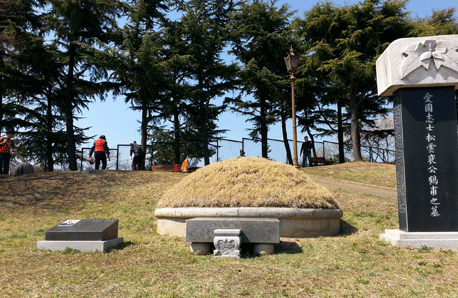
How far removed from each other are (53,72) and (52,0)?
4.19 metres

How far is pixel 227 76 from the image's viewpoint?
2475 centimetres

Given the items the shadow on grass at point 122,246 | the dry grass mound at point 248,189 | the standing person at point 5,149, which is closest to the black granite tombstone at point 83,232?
the shadow on grass at point 122,246

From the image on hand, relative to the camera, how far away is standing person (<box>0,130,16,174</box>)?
15.6m

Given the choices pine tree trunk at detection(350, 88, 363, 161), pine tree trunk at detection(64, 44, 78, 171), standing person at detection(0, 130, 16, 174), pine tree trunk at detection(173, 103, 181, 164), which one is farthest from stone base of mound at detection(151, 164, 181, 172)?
pine tree trunk at detection(350, 88, 363, 161)

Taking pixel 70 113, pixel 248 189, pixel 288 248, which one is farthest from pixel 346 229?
pixel 70 113

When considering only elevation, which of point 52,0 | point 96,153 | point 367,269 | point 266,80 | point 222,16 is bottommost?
point 367,269

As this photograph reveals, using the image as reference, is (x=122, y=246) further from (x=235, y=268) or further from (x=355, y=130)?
(x=355, y=130)

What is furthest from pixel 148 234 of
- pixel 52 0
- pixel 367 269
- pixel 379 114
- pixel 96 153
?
pixel 379 114

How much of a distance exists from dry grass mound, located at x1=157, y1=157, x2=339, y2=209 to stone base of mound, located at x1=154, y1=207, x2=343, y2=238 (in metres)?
0.16

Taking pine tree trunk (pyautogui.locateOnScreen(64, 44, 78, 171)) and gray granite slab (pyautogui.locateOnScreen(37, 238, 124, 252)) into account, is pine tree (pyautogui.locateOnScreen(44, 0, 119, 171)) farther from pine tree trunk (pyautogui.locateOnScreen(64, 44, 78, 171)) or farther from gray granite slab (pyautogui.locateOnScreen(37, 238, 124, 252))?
gray granite slab (pyautogui.locateOnScreen(37, 238, 124, 252))

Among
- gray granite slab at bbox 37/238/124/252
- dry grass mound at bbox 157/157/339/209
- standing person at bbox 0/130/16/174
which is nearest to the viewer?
gray granite slab at bbox 37/238/124/252

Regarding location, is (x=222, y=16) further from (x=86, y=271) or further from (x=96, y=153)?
(x=86, y=271)

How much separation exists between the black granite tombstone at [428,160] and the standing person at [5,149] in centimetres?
1524

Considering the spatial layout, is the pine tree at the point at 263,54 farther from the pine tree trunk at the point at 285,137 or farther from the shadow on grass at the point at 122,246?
the shadow on grass at the point at 122,246
